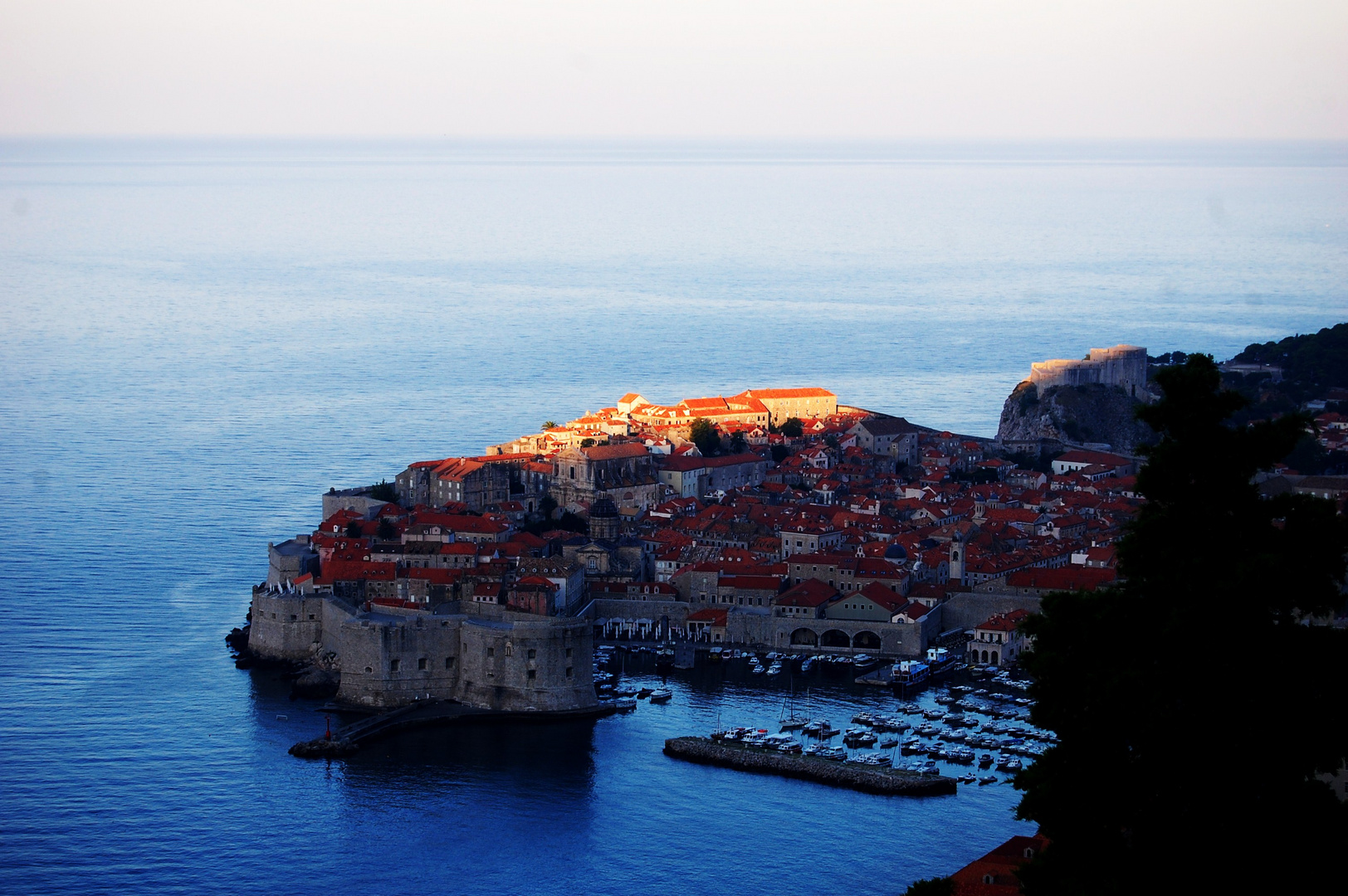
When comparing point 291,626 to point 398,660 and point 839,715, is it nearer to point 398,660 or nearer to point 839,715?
point 398,660

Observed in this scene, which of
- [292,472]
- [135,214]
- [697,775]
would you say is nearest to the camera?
[697,775]

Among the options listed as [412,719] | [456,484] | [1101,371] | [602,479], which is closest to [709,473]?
[602,479]

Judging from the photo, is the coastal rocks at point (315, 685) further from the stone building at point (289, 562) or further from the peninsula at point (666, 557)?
the stone building at point (289, 562)

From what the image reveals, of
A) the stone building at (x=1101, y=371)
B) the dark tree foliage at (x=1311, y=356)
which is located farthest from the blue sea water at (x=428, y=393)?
the dark tree foliage at (x=1311, y=356)

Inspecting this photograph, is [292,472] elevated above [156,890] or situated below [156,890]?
above

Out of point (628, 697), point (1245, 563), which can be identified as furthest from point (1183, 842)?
point (628, 697)

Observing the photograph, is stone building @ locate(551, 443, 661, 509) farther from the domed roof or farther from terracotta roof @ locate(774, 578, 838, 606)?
terracotta roof @ locate(774, 578, 838, 606)

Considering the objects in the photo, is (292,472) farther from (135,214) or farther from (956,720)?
(135,214)
